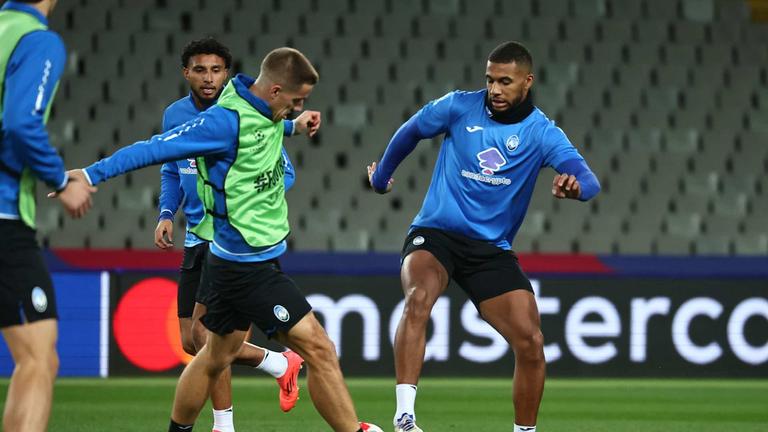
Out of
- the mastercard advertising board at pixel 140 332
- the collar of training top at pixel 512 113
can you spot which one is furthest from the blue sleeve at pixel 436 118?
the mastercard advertising board at pixel 140 332

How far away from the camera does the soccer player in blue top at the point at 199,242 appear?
704 centimetres

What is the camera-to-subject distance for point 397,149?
7129 millimetres

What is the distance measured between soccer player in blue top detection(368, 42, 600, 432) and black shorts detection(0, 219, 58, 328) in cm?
218

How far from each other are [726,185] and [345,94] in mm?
5059

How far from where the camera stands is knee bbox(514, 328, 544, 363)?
6500mm

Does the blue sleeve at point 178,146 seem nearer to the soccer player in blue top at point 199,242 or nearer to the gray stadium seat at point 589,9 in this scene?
the soccer player in blue top at point 199,242

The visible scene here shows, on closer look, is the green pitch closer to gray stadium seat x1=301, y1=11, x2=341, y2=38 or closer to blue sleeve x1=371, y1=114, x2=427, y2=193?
blue sleeve x1=371, y1=114, x2=427, y2=193

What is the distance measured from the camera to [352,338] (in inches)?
492

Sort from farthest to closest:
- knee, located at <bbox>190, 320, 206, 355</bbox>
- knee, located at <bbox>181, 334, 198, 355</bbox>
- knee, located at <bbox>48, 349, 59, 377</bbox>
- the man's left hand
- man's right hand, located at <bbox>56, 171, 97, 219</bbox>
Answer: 1. knee, located at <bbox>181, 334, 198, 355</bbox>
2. knee, located at <bbox>190, 320, 206, 355</bbox>
3. the man's left hand
4. man's right hand, located at <bbox>56, 171, 97, 219</bbox>
5. knee, located at <bbox>48, 349, 59, 377</bbox>

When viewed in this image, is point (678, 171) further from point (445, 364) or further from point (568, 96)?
point (445, 364)

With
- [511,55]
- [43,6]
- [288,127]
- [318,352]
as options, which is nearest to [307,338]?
[318,352]

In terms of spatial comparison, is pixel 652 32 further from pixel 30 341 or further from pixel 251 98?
pixel 30 341

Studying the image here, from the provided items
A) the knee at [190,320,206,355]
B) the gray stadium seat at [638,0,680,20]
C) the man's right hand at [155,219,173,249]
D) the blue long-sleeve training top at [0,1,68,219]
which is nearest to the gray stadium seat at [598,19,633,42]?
the gray stadium seat at [638,0,680,20]

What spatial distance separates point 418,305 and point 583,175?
1080 millimetres
